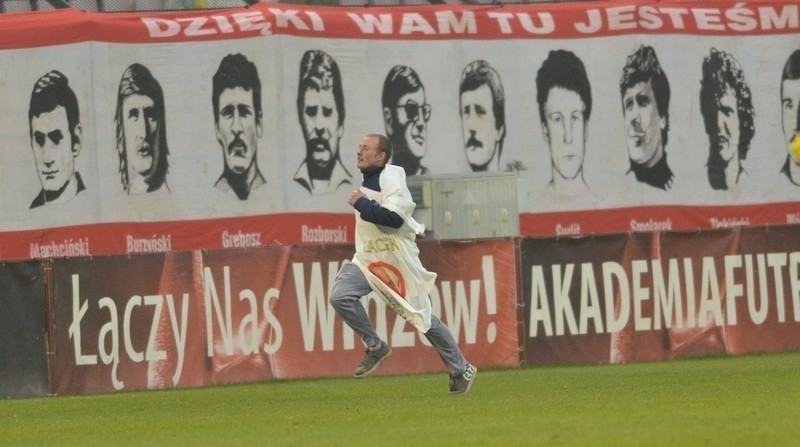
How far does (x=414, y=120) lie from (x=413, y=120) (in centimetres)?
2

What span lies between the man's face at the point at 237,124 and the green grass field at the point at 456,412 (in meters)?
9.94

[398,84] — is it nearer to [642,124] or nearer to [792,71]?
[642,124]

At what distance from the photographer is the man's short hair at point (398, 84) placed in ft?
92.1

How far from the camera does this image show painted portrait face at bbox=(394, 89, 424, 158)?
A: 28.1 metres

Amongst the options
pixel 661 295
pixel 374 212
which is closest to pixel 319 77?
pixel 661 295

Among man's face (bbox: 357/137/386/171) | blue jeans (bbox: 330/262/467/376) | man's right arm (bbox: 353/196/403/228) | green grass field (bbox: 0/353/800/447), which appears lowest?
green grass field (bbox: 0/353/800/447)

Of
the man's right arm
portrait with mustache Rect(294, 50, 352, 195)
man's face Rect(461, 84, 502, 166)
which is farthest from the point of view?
man's face Rect(461, 84, 502, 166)

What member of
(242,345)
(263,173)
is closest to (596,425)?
(242,345)

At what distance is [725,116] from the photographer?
1182 inches

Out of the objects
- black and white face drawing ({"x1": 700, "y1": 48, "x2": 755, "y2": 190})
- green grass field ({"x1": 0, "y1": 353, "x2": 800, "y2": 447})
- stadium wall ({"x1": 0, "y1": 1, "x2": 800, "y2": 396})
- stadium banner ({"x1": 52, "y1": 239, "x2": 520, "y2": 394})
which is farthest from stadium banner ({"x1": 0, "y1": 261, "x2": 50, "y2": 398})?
black and white face drawing ({"x1": 700, "y1": 48, "x2": 755, "y2": 190})

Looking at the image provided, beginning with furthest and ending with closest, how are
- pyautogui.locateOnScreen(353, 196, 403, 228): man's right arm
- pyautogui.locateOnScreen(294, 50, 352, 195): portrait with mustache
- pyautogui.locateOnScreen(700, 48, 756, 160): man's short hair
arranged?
pyautogui.locateOnScreen(700, 48, 756, 160): man's short hair
pyautogui.locateOnScreen(294, 50, 352, 195): portrait with mustache
pyautogui.locateOnScreen(353, 196, 403, 228): man's right arm

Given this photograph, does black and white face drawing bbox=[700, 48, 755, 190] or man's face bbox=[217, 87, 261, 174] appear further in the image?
black and white face drawing bbox=[700, 48, 755, 190]

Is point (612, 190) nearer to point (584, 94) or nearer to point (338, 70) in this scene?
point (584, 94)

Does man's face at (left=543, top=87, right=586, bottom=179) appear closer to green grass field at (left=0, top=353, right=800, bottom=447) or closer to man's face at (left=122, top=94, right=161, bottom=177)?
man's face at (left=122, top=94, right=161, bottom=177)
